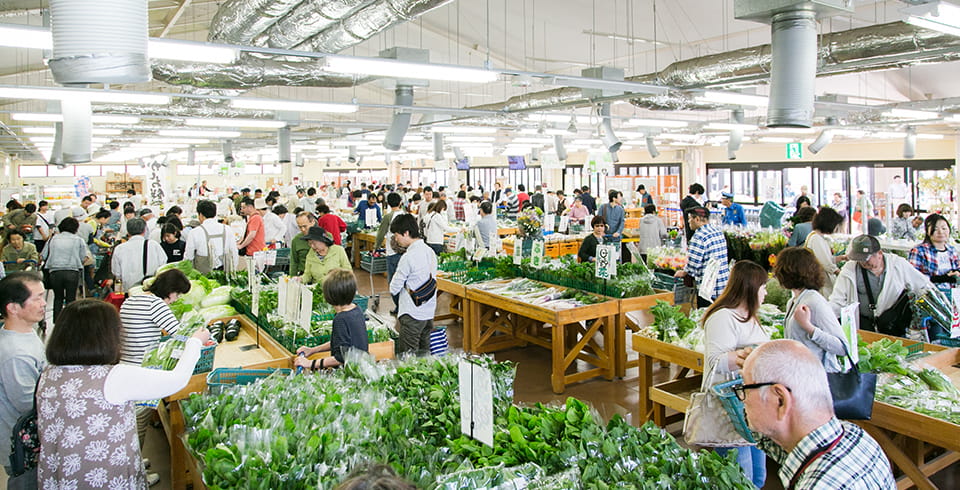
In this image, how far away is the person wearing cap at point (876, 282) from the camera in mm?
4738

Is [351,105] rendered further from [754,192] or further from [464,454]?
[754,192]

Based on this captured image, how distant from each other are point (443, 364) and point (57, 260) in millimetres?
7003

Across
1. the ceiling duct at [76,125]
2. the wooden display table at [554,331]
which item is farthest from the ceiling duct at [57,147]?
the wooden display table at [554,331]

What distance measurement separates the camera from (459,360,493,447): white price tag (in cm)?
244

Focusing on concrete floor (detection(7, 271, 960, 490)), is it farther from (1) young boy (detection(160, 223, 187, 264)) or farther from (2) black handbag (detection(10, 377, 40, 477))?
(1) young boy (detection(160, 223, 187, 264))

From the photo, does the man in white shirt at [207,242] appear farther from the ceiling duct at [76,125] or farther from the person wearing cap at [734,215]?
the person wearing cap at [734,215]

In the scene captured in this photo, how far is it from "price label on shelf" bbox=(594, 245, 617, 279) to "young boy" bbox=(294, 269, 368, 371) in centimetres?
275

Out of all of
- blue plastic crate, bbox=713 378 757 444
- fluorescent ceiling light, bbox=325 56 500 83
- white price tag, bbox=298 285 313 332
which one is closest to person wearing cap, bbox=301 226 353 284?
fluorescent ceiling light, bbox=325 56 500 83

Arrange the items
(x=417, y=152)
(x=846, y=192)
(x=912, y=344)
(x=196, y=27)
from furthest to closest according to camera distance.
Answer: (x=417, y=152)
(x=846, y=192)
(x=196, y=27)
(x=912, y=344)

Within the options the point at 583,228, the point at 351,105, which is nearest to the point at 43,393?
the point at 351,105

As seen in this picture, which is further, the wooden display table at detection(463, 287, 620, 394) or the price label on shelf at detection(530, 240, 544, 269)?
the price label on shelf at detection(530, 240, 544, 269)

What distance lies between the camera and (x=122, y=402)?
2703 millimetres

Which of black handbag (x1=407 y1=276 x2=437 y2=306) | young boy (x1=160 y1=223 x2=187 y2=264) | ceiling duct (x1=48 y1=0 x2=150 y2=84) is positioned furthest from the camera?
young boy (x1=160 y1=223 x2=187 y2=264)

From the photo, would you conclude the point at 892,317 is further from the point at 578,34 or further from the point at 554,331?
the point at 578,34
